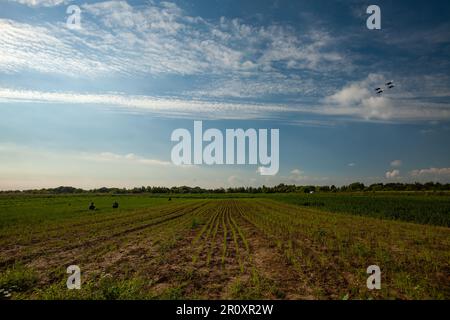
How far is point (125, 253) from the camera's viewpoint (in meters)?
12.3

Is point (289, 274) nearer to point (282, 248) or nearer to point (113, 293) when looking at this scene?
point (282, 248)
